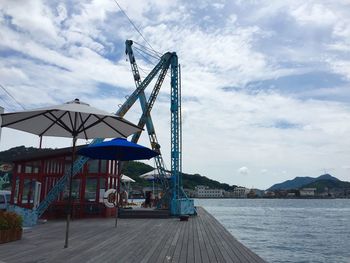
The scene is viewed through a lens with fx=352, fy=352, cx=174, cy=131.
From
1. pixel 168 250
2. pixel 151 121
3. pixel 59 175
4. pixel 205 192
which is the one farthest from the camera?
pixel 205 192

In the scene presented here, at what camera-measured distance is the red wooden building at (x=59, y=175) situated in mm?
19453

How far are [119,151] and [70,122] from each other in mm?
3193

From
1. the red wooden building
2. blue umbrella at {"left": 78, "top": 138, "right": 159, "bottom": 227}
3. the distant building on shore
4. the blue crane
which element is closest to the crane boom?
the blue crane

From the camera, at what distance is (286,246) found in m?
18.0

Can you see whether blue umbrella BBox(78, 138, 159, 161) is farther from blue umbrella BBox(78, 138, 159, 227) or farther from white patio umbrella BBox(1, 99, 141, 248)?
white patio umbrella BBox(1, 99, 141, 248)

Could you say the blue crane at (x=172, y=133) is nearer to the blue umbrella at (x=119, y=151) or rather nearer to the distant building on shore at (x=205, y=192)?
the blue umbrella at (x=119, y=151)

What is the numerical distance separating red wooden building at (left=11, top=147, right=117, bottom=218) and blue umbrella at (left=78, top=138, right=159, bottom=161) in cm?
698

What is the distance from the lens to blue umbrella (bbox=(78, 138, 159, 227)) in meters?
11.7

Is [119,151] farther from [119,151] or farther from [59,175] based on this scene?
[59,175]

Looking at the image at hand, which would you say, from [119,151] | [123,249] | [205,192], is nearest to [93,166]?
[119,151]

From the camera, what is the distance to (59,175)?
20.5 m

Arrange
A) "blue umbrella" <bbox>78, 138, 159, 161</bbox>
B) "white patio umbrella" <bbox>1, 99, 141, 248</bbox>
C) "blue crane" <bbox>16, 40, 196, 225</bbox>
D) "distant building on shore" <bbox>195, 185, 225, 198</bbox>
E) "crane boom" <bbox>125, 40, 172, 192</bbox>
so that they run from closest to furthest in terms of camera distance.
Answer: "white patio umbrella" <bbox>1, 99, 141, 248</bbox>, "blue umbrella" <bbox>78, 138, 159, 161</bbox>, "blue crane" <bbox>16, 40, 196, 225</bbox>, "crane boom" <bbox>125, 40, 172, 192</bbox>, "distant building on shore" <bbox>195, 185, 225, 198</bbox>

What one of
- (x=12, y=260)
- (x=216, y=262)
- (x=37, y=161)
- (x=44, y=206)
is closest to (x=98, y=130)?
(x=12, y=260)

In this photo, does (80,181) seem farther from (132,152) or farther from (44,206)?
(132,152)
